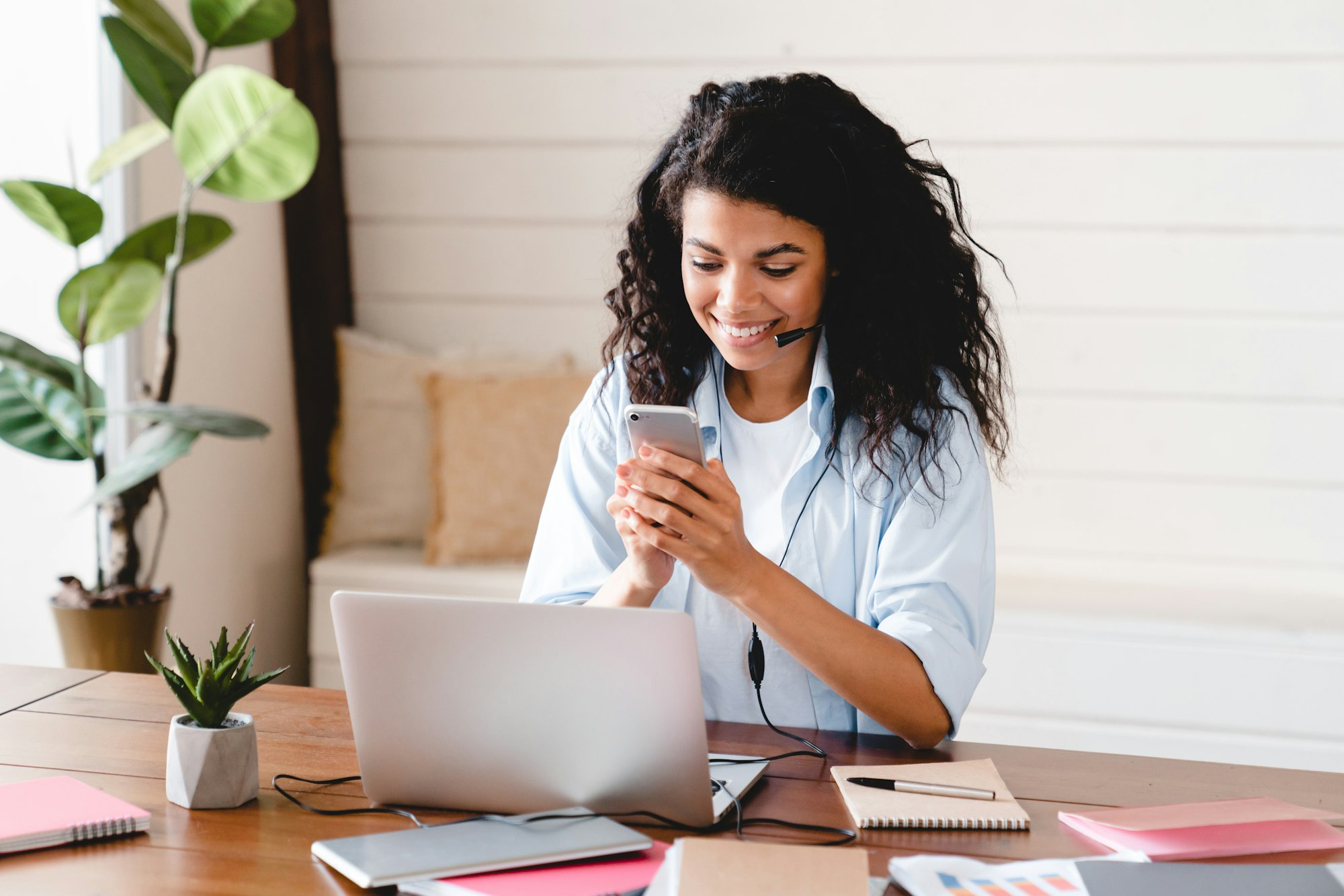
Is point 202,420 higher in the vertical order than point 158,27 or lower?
lower

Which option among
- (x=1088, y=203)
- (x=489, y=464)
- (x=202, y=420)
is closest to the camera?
(x=202, y=420)

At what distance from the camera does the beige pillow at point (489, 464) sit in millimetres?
2939

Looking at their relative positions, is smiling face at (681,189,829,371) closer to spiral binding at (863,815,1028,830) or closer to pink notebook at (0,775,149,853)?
spiral binding at (863,815,1028,830)

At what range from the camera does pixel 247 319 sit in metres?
2.93

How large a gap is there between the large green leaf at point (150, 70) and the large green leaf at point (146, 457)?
1.79ft

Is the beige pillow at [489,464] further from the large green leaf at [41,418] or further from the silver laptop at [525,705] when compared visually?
the silver laptop at [525,705]

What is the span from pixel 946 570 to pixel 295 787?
77cm

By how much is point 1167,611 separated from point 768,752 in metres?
1.61

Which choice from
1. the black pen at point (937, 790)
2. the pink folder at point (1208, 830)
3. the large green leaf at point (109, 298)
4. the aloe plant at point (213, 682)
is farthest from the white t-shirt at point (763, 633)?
the large green leaf at point (109, 298)

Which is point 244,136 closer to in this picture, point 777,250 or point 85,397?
point 85,397

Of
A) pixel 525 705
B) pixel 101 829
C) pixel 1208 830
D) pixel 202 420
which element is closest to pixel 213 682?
pixel 101 829

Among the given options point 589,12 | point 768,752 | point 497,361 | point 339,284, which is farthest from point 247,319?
point 768,752

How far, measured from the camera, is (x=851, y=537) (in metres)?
1.62

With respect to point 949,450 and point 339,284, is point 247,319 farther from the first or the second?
point 949,450
